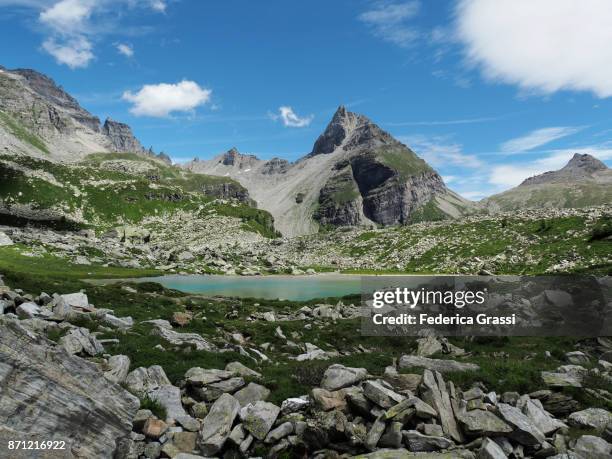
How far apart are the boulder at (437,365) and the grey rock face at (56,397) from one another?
48.3ft

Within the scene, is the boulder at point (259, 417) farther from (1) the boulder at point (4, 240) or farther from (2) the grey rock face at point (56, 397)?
(1) the boulder at point (4, 240)

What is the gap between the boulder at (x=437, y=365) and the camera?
2168 centimetres

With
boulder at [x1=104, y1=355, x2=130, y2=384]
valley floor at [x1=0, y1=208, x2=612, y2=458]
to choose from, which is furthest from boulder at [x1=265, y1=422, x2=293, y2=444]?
boulder at [x1=104, y1=355, x2=130, y2=384]

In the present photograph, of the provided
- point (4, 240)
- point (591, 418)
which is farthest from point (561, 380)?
point (4, 240)

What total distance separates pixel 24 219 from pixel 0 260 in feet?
261

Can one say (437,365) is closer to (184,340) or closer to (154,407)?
(154,407)

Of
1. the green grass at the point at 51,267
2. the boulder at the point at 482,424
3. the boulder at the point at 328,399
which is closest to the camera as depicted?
the boulder at the point at 482,424

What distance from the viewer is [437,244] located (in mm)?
135250

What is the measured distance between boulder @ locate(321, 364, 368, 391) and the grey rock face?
8145 mm

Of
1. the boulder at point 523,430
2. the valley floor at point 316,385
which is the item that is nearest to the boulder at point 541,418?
the valley floor at point 316,385

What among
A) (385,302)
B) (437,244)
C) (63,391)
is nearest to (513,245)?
(437,244)

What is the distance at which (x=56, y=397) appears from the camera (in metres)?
12.2

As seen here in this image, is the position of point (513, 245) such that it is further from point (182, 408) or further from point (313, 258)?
point (182, 408)

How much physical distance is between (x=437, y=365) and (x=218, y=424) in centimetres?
1271
